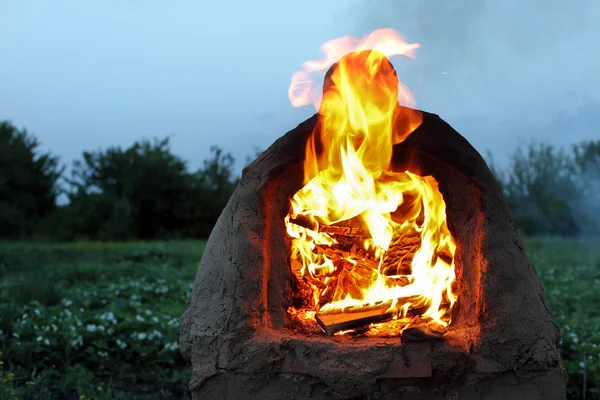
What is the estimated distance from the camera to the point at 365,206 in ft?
10.3

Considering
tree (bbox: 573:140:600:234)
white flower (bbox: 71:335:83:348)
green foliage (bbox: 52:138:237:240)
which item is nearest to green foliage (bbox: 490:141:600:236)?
tree (bbox: 573:140:600:234)

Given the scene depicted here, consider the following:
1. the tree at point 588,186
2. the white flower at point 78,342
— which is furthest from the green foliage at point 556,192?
the white flower at point 78,342

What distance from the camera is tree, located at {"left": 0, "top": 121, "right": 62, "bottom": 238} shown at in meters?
17.8

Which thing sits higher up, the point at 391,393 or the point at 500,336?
the point at 500,336

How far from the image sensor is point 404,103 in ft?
9.62

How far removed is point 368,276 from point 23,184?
1810cm

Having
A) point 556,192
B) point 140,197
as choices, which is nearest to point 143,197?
point 140,197

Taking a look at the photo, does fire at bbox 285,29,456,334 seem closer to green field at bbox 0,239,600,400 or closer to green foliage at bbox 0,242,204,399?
green foliage at bbox 0,242,204,399

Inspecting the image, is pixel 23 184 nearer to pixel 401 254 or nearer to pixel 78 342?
pixel 78 342

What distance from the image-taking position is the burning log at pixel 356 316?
2.74 metres

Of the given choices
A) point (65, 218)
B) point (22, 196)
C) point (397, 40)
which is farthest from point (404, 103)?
point (22, 196)

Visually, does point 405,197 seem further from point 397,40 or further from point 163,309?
point 163,309

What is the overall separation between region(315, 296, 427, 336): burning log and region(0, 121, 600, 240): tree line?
1561 centimetres

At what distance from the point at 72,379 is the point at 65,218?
14811 millimetres
